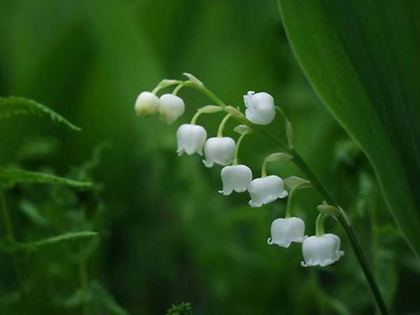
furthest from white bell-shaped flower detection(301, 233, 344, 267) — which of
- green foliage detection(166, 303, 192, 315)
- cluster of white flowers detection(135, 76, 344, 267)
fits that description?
green foliage detection(166, 303, 192, 315)

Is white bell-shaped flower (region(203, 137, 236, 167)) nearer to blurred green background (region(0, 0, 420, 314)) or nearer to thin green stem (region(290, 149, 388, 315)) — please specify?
thin green stem (region(290, 149, 388, 315))

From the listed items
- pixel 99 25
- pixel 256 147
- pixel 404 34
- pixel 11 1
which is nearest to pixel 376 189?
pixel 404 34

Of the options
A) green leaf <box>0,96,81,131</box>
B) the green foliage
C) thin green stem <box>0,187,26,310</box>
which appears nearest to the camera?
the green foliage

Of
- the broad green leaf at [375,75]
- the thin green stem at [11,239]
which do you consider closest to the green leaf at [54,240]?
the thin green stem at [11,239]

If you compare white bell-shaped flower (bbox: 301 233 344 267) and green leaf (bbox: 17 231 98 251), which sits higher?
green leaf (bbox: 17 231 98 251)

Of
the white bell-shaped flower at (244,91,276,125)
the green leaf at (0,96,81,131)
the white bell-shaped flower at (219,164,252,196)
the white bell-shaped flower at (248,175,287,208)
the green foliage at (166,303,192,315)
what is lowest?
the green foliage at (166,303,192,315)

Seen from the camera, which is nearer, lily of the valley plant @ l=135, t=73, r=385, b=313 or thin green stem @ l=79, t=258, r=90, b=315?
lily of the valley plant @ l=135, t=73, r=385, b=313

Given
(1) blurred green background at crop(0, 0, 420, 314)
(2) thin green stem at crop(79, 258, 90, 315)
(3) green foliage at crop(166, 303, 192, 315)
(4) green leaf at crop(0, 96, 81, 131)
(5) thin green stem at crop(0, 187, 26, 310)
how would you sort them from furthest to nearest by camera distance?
(1) blurred green background at crop(0, 0, 420, 314) < (2) thin green stem at crop(79, 258, 90, 315) < (5) thin green stem at crop(0, 187, 26, 310) < (4) green leaf at crop(0, 96, 81, 131) < (3) green foliage at crop(166, 303, 192, 315)

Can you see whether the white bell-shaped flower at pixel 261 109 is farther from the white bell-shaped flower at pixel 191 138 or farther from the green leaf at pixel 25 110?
the green leaf at pixel 25 110
